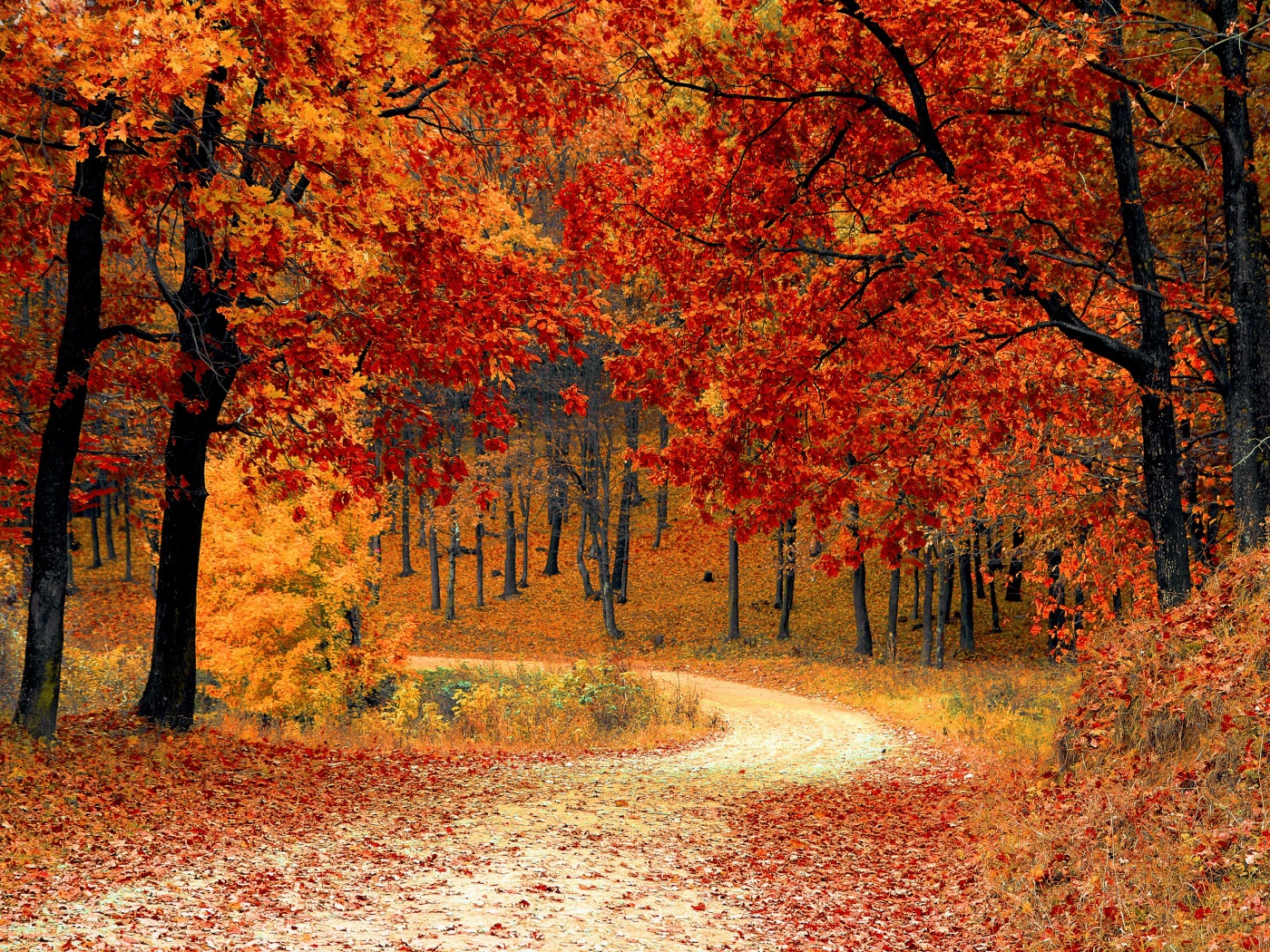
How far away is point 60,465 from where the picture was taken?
9.33 m

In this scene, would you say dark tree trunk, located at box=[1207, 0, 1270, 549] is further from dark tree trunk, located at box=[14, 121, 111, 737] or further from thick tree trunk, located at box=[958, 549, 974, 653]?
A: thick tree trunk, located at box=[958, 549, 974, 653]

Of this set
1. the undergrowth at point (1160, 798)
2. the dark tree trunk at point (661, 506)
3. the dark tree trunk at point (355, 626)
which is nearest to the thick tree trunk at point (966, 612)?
the dark tree trunk at point (661, 506)

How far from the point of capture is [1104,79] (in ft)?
28.2

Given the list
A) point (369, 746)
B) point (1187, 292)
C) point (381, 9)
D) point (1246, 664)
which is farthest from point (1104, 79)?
point (369, 746)

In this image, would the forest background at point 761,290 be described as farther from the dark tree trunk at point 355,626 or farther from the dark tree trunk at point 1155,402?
the dark tree trunk at point 355,626

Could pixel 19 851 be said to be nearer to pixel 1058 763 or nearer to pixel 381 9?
pixel 381 9

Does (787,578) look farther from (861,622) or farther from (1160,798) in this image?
(1160,798)

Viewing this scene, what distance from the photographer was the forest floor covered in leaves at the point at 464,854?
19.3ft

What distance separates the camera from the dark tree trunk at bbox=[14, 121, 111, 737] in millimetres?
9148

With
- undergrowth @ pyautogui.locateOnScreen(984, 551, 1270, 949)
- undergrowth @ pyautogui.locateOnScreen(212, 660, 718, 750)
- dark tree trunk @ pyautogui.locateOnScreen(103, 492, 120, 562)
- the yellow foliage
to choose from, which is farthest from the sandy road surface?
dark tree trunk @ pyautogui.locateOnScreen(103, 492, 120, 562)

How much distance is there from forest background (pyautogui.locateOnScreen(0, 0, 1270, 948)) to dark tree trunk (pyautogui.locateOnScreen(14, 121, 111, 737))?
36 mm

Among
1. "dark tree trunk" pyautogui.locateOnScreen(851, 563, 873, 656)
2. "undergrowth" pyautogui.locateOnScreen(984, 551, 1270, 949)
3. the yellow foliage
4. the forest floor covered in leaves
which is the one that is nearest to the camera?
"undergrowth" pyautogui.locateOnScreen(984, 551, 1270, 949)

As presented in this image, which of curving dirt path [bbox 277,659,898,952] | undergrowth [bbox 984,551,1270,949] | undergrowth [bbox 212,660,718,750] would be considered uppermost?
undergrowth [bbox 984,551,1270,949]

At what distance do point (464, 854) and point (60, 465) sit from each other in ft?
18.7
